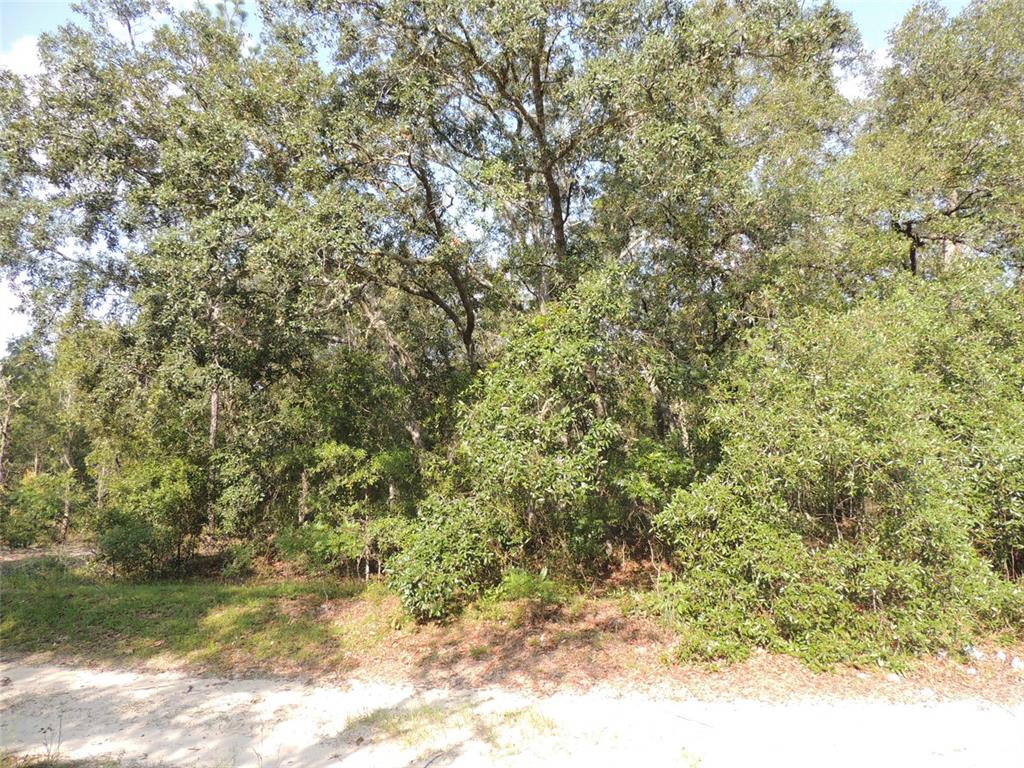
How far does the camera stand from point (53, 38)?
9109 millimetres

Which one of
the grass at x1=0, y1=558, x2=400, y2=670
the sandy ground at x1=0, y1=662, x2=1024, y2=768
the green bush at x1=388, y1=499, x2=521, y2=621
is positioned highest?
the green bush at x1=388, y1=499, x2=521, y2=621

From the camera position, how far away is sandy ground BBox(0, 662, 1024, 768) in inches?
164

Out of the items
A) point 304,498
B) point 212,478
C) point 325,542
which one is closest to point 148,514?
point 212,478

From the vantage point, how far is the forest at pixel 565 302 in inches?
242

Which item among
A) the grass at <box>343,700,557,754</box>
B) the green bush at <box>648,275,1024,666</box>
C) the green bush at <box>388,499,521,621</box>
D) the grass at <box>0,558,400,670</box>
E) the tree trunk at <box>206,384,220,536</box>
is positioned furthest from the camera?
the tree trunk at <box>206,384,220,536</box>

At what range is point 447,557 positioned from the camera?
24.5 feet

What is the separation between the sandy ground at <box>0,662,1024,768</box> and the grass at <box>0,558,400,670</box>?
119cm

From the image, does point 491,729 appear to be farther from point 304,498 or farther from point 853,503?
point 304,498

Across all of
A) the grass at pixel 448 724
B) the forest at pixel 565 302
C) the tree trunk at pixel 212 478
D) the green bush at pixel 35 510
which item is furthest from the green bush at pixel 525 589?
the green bush at pixel 35 510

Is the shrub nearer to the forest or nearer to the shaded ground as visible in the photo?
the forest

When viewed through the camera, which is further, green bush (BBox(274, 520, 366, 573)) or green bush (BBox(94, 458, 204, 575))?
green bush (BBox(94, 458, 204, 575))

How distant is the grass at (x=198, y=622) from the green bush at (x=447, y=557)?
72cm

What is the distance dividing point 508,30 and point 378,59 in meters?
2.96

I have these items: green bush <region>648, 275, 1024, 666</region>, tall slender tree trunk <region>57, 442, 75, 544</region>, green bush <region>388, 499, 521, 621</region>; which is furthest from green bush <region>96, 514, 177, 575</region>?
green bush <region>648, 275, 1024, 666</region>
